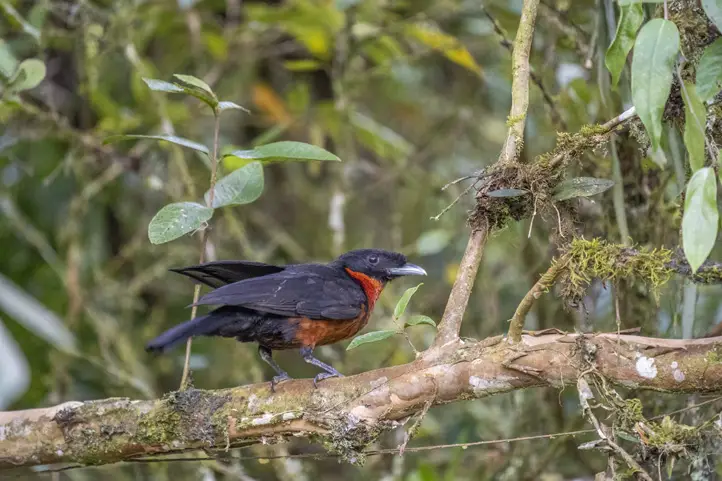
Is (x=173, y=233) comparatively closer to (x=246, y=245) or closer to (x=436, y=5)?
(x=246, y=245)

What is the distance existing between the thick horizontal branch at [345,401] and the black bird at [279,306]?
17 cm

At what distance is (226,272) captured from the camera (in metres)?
2.81

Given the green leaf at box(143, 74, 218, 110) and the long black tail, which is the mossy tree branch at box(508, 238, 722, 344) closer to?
the long black tail

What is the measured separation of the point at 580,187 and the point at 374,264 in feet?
4.84

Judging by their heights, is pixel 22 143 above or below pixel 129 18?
below

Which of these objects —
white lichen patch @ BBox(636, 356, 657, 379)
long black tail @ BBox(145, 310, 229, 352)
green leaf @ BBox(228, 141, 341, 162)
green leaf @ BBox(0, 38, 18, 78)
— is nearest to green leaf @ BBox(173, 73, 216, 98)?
green leaf @ BBox(228, 141, 341, 162)

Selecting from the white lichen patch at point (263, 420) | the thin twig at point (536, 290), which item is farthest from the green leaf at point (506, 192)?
the white lichen patch at point (263, 420)

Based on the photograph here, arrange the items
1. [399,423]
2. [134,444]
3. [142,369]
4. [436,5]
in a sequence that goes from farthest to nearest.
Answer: [436,5] → [142,369] → [134,444] → [399,423]

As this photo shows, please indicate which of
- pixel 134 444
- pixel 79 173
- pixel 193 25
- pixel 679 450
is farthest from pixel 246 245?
pixel 679 450

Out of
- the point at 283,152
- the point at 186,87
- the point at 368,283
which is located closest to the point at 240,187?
the point at 283,152

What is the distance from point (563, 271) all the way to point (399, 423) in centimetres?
60

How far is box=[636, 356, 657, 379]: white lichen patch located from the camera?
2.02 metres

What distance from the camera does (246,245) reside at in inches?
163

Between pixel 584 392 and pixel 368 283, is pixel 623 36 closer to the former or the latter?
pixel 584 392
